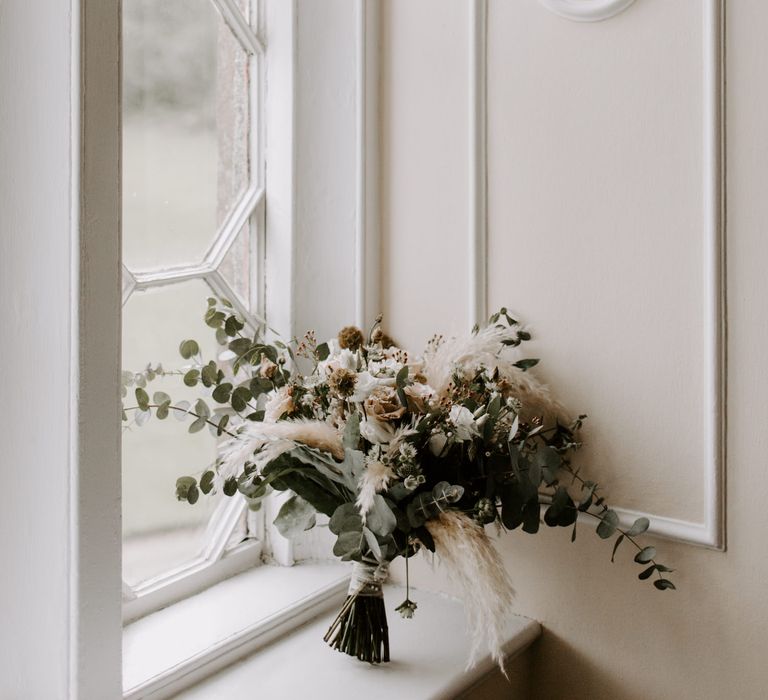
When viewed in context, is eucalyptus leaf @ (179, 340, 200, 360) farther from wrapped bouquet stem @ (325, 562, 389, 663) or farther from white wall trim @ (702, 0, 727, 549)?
white wall trim @ (702, 0, 727, 549)

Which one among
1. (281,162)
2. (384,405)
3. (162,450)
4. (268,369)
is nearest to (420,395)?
(384,405)

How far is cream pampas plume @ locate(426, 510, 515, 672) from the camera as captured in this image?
1067 millimetres

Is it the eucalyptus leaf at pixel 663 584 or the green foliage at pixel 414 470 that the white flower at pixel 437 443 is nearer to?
the green foliage at pixel 414 470

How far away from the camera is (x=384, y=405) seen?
1.13 meters

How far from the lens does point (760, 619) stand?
47.4 inches

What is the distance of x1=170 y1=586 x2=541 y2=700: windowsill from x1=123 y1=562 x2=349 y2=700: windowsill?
1.0 inches

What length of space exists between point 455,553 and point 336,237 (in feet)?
2.51

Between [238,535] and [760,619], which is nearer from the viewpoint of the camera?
[760,619]

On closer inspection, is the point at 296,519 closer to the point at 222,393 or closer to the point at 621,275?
the point at 222,393

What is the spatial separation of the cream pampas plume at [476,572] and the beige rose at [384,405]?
171 mm

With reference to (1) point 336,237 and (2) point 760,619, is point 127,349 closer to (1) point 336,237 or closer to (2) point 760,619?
(1) point 336,237

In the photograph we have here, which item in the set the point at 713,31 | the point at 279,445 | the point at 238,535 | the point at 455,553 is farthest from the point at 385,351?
the point at 713,31

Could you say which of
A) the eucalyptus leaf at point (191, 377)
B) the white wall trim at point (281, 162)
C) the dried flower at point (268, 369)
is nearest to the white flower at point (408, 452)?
the dried flower at point (268, 369)

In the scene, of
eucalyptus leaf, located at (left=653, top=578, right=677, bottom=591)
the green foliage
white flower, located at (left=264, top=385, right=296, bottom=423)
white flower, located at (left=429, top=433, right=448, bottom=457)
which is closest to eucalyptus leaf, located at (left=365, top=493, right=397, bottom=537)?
the green foliage
